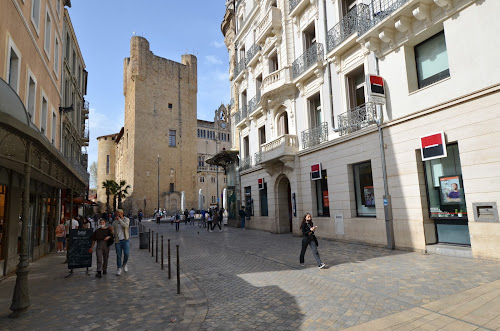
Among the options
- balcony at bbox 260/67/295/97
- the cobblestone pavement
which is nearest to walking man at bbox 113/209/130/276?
the cobblestone pavement

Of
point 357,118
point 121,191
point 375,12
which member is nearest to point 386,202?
point 357,118

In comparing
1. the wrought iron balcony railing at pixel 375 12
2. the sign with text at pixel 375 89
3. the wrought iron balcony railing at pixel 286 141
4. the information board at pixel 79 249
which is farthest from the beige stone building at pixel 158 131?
the sign with text at pixel 375 89

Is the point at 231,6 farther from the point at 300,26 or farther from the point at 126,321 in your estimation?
the point at 126,321

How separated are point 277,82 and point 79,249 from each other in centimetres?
1350

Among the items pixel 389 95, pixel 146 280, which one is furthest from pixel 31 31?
pixel 389 95

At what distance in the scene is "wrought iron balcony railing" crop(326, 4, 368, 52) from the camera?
12.5 meters

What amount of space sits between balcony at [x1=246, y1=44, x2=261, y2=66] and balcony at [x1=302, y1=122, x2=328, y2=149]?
854 centimetres

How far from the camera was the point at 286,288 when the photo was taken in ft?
21.4

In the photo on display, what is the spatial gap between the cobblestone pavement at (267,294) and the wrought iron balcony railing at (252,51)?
16.7 meters

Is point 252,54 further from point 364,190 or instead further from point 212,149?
point 212,149

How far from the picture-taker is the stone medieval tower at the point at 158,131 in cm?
5378

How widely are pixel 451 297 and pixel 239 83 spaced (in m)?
23.1

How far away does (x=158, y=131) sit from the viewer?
56.5 meters

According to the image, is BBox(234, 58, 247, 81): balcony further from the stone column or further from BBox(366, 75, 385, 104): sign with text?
the stone column
